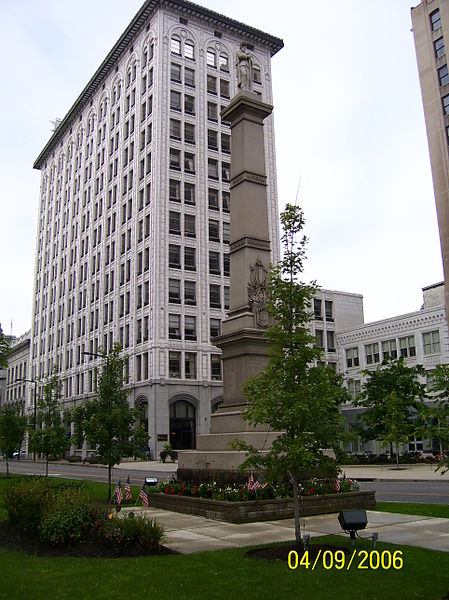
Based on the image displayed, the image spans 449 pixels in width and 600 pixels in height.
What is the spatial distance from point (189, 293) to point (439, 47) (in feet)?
109

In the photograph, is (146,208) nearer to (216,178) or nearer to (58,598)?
(216,178)

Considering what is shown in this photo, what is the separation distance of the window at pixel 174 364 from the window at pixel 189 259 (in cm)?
895

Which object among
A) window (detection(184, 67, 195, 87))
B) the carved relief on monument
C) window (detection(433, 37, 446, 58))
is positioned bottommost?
the carved relief on monument

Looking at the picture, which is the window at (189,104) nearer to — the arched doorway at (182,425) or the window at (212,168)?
the window at (212,168)

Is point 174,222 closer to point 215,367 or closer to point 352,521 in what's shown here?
point 215,367

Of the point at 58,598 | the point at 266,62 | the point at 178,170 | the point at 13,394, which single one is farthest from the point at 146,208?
the point at 13,394

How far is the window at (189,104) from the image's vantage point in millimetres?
64444

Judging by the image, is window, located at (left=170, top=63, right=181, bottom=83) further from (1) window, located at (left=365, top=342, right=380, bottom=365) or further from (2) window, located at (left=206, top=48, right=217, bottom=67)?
(1) window, located at (left=365, top=342, right=380, bottom=365)

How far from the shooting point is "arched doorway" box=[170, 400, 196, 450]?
5706cm
